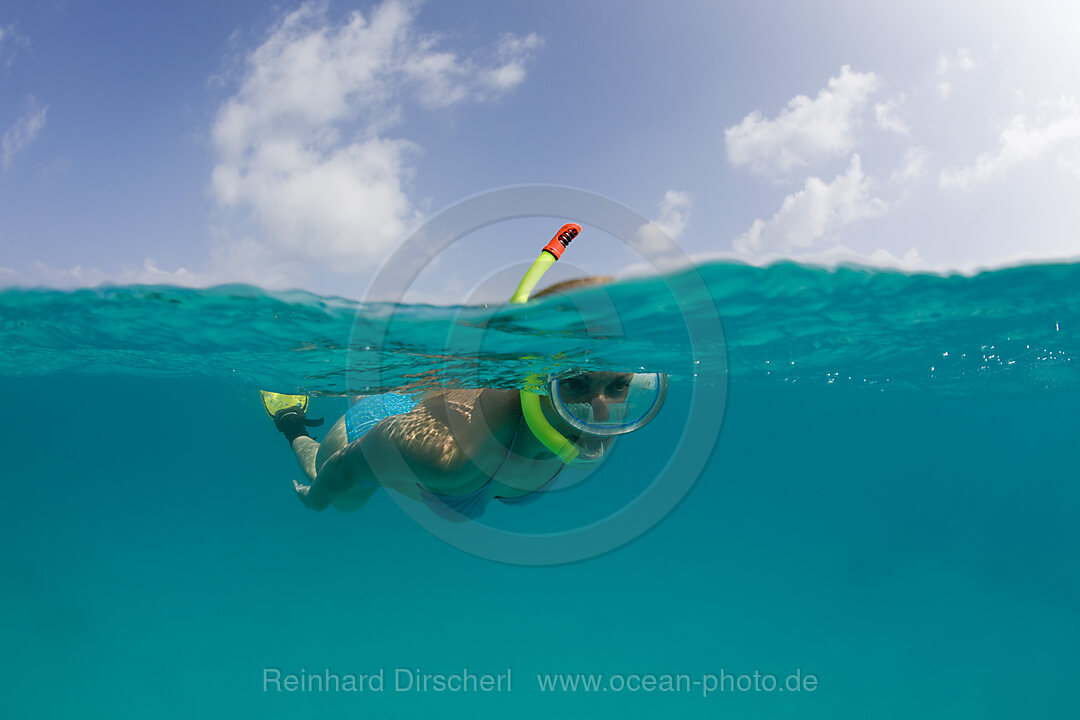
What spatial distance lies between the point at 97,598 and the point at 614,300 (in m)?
40.5

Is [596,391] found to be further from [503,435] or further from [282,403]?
[282,403]

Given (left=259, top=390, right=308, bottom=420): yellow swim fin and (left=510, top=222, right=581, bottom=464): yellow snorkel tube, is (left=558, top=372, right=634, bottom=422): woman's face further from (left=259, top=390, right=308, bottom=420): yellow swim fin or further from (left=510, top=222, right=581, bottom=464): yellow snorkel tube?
(left=259, top=390, right=308, bottom=420): yellow swim fin

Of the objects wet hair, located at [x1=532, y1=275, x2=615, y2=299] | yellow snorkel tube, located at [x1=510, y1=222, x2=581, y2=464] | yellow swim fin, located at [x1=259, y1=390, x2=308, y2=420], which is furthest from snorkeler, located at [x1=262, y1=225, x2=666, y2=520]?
yellow swim fin, located at [x1=259, y1=390, x2=308, y2=420]

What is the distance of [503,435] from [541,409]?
446mm

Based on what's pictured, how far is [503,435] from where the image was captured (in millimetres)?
3850

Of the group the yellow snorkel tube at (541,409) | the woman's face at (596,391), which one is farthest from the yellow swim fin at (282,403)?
the woman's face at (596,391)

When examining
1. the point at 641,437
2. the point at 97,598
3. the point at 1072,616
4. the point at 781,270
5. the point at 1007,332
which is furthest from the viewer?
the point at 641,437

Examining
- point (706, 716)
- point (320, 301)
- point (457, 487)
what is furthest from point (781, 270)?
point (706, 716)

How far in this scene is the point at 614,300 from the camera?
21.6 ft

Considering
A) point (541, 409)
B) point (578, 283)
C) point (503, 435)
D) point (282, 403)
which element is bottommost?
point (503, 435)

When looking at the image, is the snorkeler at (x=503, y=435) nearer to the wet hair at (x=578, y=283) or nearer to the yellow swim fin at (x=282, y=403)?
the wet hair at (x=578, y=283)

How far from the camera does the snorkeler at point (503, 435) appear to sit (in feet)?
11.8

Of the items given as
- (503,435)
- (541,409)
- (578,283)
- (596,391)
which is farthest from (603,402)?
(578,283)

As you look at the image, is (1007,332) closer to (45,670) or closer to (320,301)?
(320,301)
